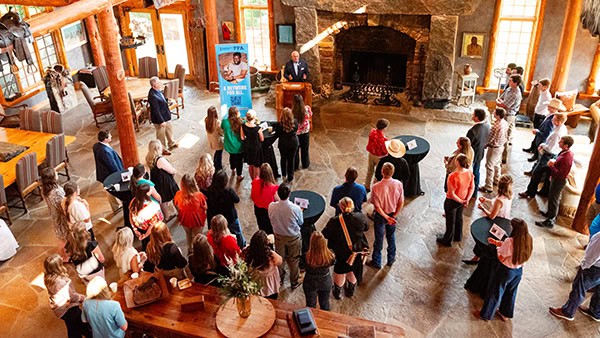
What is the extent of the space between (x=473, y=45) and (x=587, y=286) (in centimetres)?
685

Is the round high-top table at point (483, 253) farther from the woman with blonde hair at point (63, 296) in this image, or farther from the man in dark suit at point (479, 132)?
the woman with blonde hair at point (63, 296)

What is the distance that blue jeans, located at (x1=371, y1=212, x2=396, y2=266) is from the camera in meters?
6.77

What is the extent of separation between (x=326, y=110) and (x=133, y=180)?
19.8 feet

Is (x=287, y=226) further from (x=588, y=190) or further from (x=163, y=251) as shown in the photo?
(x=588, y=190)

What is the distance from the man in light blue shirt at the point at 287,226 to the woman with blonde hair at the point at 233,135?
101 inches

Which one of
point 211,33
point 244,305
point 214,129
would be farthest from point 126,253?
point 211,33

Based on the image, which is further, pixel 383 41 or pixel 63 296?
pixel 383 41

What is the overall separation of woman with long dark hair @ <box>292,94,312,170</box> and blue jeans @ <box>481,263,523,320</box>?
4195mm

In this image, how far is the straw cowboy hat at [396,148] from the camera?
779 cm

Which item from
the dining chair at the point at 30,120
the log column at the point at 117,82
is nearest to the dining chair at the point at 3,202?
the log column at the point at 117,82

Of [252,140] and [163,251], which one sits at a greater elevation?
[252,140]

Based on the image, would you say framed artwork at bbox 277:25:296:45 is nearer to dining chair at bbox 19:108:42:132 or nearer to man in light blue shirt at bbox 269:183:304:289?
dining chair at bbox 19:108:42:132

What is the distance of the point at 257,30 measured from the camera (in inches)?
519

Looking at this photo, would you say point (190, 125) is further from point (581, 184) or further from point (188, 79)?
point (581, 184)
